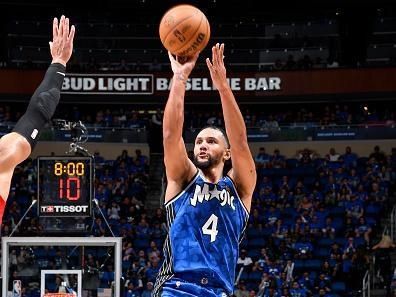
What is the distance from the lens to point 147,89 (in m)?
29.9

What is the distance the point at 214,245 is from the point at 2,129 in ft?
74.2

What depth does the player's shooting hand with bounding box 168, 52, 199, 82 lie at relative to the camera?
6348mm

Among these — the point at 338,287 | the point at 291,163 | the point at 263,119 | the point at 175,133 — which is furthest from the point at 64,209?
the point at 263,119

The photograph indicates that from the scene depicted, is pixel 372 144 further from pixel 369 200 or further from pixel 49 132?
pixel 49 132

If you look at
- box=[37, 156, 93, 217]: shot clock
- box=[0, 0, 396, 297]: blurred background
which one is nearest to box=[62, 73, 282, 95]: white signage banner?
box=[0, 0, 396, 297]: blurred background

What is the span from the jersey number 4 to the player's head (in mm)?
363

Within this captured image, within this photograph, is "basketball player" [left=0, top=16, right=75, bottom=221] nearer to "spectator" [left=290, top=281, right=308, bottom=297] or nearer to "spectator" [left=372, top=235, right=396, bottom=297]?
"spectator" [left=290, top=281, right=308, bottom=297]

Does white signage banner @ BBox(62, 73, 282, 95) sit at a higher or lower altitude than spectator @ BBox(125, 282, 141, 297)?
higher

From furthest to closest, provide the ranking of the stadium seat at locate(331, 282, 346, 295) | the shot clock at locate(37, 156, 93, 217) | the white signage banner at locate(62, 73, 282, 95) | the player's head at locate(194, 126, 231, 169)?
1. the white signage banner at locate(62, 73, 282, 95)
2. the stadium seat at locate(331, 282, 346, 295)
3. the shot clock at locate(37, 156, 93, 217)
4. the player's head at locate(194, 126, 231, 169)

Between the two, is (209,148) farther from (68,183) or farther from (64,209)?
(64,209)

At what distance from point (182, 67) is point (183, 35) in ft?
0.92

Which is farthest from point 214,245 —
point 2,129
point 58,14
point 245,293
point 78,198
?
point 58,14

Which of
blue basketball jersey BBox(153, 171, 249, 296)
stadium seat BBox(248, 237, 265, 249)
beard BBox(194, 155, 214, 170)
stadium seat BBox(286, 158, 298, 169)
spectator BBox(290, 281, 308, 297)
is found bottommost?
spectator BBox(290, 281, 308, 297)

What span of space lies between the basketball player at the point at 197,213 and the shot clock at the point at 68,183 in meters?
11.2
